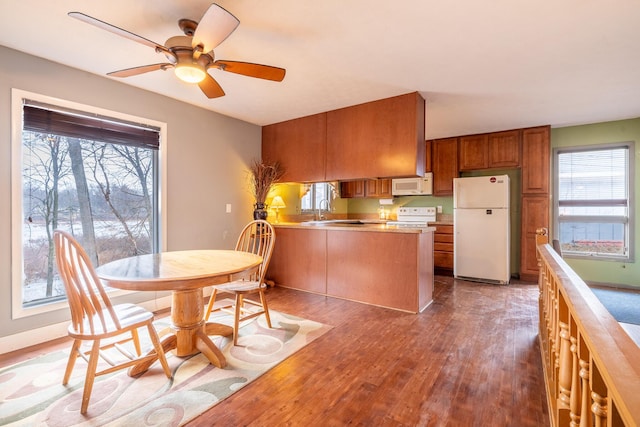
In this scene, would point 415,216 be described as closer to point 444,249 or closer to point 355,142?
point 444,249

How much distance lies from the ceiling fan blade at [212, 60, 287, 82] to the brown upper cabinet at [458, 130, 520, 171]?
3857mm

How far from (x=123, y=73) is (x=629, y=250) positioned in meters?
6.05

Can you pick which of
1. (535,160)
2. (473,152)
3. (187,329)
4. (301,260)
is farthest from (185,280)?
(535,160)

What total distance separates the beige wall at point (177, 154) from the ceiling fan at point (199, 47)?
2.95ft

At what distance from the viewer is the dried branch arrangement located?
13.7ft

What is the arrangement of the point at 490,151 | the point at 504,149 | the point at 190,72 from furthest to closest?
the point at 490,151 → the point at 504,149 → the point at 190,72

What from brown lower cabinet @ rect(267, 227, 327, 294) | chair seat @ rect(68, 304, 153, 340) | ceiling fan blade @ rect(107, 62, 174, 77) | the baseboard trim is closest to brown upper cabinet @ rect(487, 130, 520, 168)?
brown lower cabinet @ rect(267, 227, 327, 294)

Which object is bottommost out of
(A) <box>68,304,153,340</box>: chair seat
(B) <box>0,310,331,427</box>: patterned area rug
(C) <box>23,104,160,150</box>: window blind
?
(B) <box>0,310,331,427</box>: patterned area rug

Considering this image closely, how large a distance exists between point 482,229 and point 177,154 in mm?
4247

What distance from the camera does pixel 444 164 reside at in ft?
16.6

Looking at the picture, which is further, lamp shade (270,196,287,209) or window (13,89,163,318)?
lamp shade (270,196,287,209)

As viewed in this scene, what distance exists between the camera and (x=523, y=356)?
7.11ft

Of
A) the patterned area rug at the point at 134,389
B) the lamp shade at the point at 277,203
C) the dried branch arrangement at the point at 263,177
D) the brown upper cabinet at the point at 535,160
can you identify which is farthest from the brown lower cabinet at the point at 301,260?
the brown upper cabinet at the point at 535,160

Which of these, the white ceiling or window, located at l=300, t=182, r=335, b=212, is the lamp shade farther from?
the white ceiling
